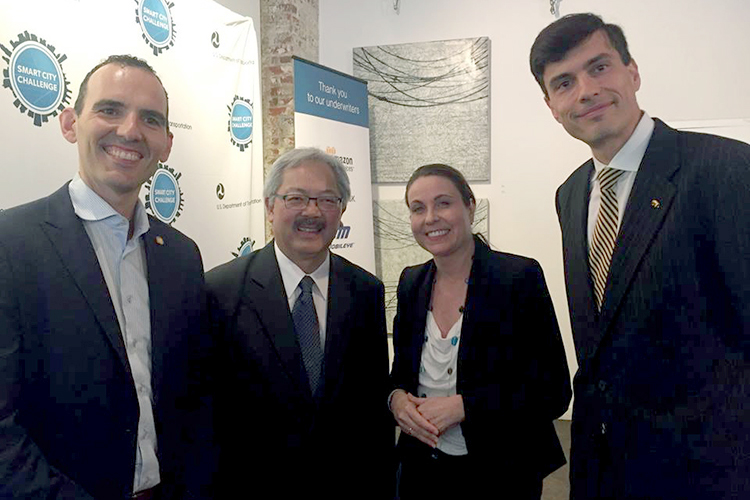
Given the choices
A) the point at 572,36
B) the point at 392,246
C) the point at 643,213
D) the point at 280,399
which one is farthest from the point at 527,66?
the point at 280,399

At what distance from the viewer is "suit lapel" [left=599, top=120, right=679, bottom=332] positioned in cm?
137

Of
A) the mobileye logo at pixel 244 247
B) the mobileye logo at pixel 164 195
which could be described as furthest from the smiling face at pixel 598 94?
the mobileye logo at pixel 244 247

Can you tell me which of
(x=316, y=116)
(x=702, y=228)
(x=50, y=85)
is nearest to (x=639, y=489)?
(x=702, y=228)

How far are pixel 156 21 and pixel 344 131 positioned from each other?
1.81 metres

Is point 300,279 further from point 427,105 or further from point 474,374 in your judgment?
point 427,105

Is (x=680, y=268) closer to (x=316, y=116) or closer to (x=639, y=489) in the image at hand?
(x=639, y=489)

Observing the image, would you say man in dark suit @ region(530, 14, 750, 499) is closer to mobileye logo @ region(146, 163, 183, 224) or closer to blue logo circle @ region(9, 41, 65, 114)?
blue logo circle @ region(9, 41, 65, 114)

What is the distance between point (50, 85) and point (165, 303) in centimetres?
139

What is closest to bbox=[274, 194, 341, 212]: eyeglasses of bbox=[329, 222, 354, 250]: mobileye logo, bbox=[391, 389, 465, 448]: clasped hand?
bbox=[391, 389, 465, 448]: clasped hand

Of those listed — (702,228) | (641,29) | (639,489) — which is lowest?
(639,489)

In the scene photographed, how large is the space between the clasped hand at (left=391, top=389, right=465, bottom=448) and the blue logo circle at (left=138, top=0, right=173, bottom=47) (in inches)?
94.4

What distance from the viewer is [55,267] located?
4.14 ft

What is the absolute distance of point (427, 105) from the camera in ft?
15.5

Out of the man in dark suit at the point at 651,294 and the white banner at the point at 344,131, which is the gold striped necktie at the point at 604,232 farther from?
the white banner at the point at 344,131
